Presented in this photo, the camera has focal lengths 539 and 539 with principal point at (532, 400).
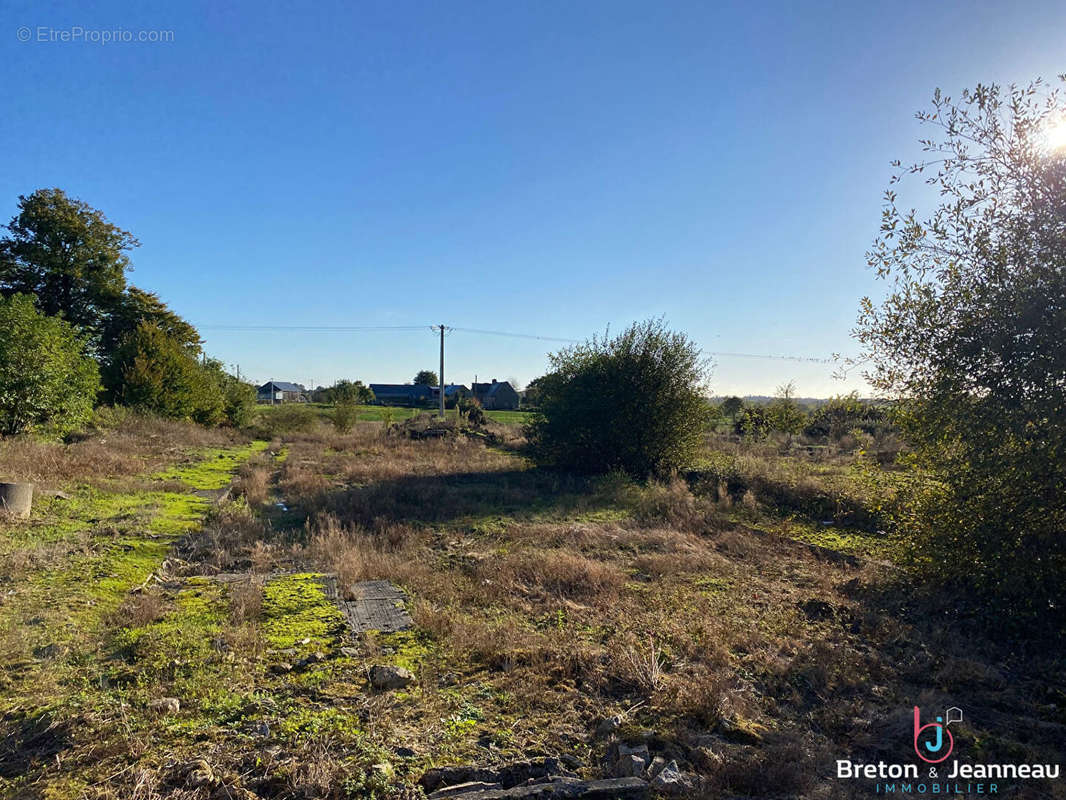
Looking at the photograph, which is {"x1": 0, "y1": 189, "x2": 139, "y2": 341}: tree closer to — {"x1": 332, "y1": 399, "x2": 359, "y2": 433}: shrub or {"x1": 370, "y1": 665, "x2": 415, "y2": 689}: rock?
{"x1": 332, "y1": 399, "x2": 359, "y2": 433}: shrub

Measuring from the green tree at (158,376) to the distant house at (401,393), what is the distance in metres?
50.5

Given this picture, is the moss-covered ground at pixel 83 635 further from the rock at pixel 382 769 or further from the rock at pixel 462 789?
the rock at pixel 462 789

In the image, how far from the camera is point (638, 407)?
598 inches

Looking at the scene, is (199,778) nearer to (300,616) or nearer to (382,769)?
(382,769)

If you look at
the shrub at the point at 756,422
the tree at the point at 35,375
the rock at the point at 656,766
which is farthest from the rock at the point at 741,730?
the shrub at the point at 756,422

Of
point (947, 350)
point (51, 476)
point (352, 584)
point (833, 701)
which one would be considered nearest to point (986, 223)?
point (947, 350)

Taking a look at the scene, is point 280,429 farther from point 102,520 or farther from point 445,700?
point 445,700

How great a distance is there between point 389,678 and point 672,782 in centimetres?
200

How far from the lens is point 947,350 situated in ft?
17.9

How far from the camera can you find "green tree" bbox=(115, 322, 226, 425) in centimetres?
2512

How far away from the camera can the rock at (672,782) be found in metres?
2.80

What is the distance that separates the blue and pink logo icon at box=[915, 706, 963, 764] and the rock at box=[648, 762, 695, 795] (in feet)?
5.10

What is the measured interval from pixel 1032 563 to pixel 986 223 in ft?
10.8

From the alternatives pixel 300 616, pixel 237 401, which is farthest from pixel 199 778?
pixel 237 401
